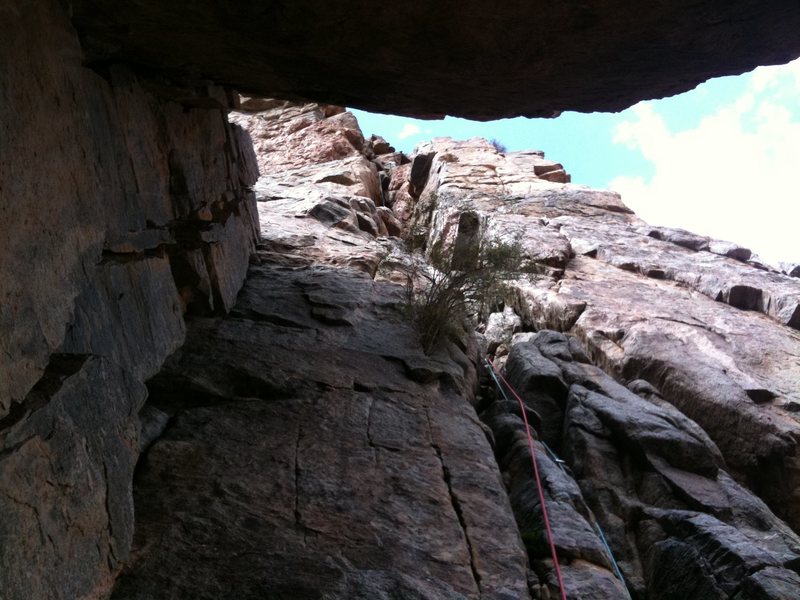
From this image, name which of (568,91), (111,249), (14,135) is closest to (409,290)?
(568,91)

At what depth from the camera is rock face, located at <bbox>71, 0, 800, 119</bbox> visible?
462 centimetres

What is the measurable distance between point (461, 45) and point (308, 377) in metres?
3.41

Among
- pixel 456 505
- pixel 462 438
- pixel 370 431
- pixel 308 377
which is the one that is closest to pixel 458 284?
pixel 462 438

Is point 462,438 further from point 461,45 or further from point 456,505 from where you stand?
point 461,45

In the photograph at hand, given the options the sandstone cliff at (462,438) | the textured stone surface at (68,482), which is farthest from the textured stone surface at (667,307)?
the textured stone surface at (68,482)

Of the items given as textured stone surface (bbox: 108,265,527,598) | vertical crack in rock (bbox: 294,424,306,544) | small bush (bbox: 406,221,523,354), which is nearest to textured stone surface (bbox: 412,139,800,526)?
small bush (bbox: 406,221,523,354)

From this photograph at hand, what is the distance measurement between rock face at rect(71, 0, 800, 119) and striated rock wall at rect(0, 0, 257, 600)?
612 mm

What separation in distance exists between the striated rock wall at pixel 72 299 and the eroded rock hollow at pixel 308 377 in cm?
2

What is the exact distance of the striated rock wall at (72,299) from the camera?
116 inches

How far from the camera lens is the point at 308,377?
598 centimetres

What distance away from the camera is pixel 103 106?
4.76 meters

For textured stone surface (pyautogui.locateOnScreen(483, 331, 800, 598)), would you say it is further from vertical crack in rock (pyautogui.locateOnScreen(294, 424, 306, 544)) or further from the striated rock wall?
the striated rock wall

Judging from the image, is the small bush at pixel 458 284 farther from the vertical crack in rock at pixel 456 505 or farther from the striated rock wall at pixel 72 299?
the striated rock wall at pixel 72 299

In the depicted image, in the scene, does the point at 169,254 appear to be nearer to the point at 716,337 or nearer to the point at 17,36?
the point at 17,36
